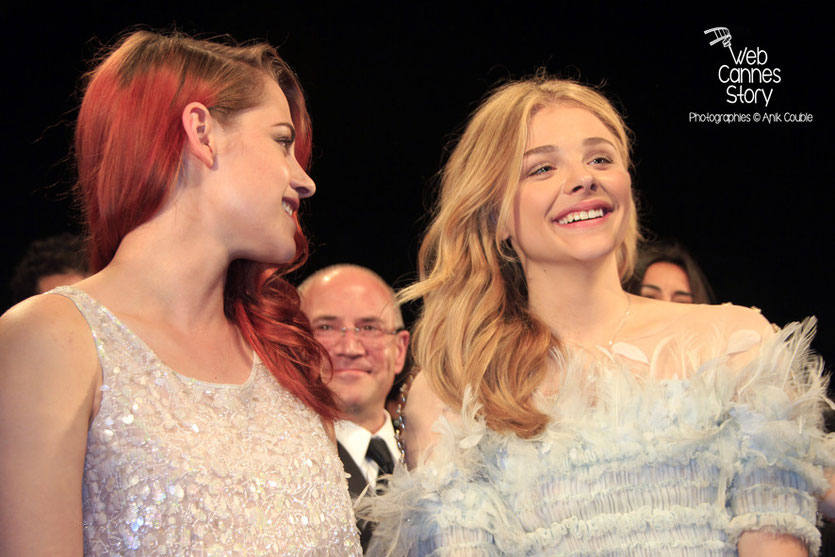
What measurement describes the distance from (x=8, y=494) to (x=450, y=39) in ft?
10.2

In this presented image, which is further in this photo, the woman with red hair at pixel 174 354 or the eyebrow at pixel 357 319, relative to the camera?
the eyebrow at pixel 357 319

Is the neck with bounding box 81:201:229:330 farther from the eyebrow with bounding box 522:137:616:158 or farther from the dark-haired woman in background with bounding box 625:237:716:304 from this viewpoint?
the dark-haired woman in background with bounding box 625:237:716:304

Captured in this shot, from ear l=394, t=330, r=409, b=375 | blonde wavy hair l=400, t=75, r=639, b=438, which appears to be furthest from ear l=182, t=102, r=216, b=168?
ear l=394, t=330, r=409, b=375

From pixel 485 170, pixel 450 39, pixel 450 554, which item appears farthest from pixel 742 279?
pixel 450 554

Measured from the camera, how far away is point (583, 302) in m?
2.29

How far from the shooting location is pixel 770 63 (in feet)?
12.2

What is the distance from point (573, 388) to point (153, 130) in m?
1.08

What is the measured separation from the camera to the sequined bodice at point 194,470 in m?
1.55

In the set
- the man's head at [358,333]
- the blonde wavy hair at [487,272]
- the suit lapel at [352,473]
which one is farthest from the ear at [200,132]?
the man's head at [358,333]

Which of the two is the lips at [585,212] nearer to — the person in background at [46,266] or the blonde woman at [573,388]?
the blonde woman at [573,388]

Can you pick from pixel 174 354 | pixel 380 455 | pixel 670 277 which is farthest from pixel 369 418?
pixel 174 354

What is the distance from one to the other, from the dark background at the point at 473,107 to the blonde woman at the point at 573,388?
1.41m

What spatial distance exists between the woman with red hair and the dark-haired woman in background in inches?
82.2

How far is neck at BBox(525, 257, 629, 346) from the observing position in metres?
2.26
